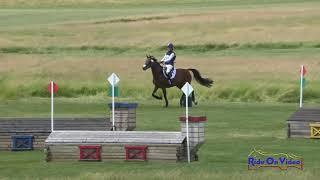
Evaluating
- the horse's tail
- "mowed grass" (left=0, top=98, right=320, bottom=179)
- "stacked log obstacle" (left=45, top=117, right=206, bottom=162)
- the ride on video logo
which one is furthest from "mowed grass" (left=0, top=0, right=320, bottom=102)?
the ride on video logo

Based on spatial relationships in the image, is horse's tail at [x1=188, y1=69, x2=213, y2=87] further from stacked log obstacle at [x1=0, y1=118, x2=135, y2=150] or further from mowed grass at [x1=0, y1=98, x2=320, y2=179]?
stacked log obstacle at [x1=0, y1=118, x2=135, y2=150]

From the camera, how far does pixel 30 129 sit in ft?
95.8

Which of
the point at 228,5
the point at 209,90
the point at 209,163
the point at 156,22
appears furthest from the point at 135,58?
the point at 228,5

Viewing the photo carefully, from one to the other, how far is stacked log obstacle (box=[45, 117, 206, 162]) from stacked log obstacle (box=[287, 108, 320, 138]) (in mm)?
5044

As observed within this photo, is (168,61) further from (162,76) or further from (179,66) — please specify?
(179,66)

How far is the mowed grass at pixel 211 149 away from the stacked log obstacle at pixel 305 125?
0.35 metres

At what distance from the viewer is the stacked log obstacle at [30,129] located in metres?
29.1

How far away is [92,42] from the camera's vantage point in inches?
2975

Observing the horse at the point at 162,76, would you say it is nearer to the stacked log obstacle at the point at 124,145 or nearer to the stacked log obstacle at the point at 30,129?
the stacked log obstacle at the point at 30,129

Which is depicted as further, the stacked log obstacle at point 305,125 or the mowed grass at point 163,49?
the mowed grass at point 163,49

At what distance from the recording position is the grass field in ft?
85.6

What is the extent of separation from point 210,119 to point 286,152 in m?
9.62

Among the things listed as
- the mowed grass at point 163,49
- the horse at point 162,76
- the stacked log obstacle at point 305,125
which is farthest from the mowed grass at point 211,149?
the mowed grass at point 163,49

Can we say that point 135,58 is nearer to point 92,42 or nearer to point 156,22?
point 92,42
